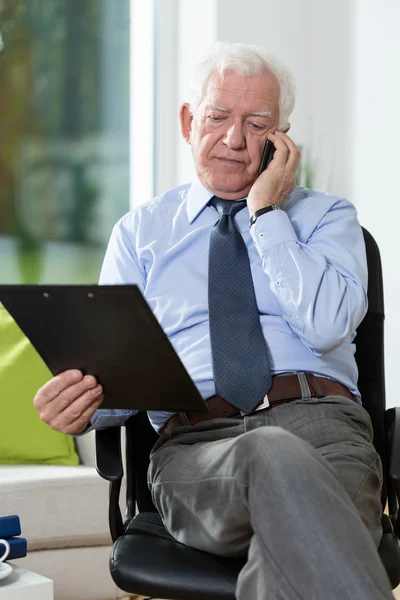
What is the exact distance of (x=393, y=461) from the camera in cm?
158

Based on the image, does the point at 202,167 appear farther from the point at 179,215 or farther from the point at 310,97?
the point at 310,97

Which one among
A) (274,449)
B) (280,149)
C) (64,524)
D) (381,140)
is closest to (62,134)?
(381,140)

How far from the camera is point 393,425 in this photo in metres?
1.67

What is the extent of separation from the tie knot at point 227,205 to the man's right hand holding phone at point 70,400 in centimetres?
56

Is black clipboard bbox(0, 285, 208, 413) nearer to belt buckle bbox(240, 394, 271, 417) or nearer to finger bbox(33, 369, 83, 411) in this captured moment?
finger bbox(33, 369, 83, 411)

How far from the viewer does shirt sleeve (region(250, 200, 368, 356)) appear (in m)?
1.67

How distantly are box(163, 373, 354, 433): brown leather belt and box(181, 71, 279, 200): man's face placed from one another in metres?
0.47

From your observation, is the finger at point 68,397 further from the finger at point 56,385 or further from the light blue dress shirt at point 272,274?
the light blue dress shirt at point 272,274

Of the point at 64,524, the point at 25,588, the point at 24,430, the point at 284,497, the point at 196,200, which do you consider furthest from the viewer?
the point at 24,430

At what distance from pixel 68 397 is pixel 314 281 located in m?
0.51

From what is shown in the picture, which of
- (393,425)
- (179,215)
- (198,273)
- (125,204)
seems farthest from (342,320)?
(125,204)

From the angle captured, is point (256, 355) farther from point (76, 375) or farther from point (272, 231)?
point (76, 375)

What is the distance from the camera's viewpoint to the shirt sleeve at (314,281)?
1.67m

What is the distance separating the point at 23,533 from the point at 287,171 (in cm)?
131
